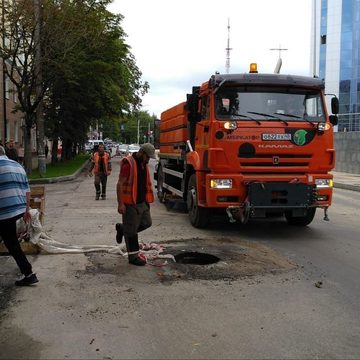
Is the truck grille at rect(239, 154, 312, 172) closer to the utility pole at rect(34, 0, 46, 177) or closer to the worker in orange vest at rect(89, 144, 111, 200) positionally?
the worker in orange vest at rect(89, 144, 111, 200)

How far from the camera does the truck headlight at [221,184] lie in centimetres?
918

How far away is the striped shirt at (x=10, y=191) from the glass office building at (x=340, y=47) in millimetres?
56687

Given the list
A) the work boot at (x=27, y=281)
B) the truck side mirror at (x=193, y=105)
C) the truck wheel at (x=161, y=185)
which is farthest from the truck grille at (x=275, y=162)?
the truck wheel at (x=161, y=185)

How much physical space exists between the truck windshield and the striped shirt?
4306 millimetres

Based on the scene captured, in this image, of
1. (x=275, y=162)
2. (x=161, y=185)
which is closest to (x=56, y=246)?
(x=275, y=162)

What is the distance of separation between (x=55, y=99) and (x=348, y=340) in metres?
30.0

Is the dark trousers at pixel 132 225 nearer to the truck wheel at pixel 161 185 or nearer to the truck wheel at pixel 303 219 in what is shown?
the truck wheel at pixel 303 219

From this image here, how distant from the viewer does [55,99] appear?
107 ft

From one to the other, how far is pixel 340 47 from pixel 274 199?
188 ft

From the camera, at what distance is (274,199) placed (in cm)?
919

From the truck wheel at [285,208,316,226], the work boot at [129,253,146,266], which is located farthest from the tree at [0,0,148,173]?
the work boot at [129,253,146,266]

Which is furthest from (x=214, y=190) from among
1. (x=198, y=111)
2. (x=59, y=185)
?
(x=59, y=185)

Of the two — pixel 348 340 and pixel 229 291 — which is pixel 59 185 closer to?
pixel 229 291

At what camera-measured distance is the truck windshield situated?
946 cm
